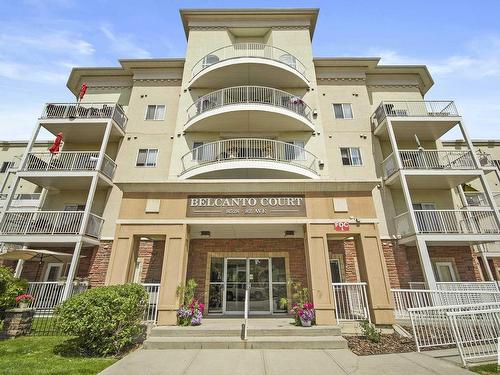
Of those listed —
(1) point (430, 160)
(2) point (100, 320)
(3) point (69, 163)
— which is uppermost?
(1) point (430, 160)

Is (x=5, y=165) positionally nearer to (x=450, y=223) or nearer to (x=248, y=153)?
(x=248, y=153)

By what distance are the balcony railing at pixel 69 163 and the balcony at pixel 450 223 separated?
1838 cm

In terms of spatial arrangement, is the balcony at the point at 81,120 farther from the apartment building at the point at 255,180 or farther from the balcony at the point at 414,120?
the balcony at the point at 414,120

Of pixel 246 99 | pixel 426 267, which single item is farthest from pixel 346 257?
pixel 246 99

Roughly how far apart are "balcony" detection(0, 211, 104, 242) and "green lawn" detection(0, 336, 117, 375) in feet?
21.5

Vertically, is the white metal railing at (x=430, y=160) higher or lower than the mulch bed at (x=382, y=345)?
higher

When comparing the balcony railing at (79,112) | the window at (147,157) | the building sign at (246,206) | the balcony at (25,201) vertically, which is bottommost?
the building sign at (246,206)

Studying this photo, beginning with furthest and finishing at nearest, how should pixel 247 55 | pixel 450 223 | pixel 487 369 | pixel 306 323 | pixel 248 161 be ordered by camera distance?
1. pixel 247 55
2. pixel 450 223
3. pixel 248 161
4. pixel 306 323
5. pixel 487 369

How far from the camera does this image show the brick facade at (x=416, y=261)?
13.8 m

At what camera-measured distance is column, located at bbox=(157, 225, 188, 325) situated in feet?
27.6

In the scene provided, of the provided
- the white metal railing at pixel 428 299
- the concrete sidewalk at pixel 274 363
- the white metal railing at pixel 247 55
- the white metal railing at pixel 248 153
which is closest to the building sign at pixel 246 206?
the concrete sidewalk at pixel 274 363

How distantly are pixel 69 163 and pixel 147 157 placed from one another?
186 inches

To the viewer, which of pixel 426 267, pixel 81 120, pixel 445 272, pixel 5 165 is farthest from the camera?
pixel 5 165

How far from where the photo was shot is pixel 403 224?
14195 mm
